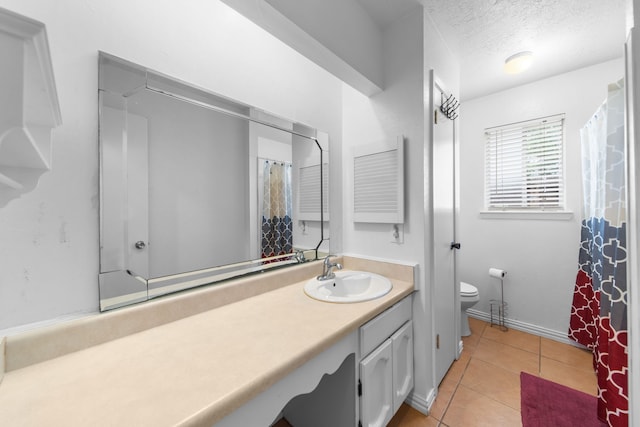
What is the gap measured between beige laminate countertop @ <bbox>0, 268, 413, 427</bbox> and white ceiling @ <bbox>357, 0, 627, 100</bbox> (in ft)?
5.75

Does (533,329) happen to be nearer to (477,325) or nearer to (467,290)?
(477,325)

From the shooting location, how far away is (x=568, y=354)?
1.96m

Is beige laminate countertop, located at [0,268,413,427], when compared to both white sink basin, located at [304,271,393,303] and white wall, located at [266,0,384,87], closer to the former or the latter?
white sink basin, located at [304,271,393,303]

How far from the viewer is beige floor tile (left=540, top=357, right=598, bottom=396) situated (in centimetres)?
162

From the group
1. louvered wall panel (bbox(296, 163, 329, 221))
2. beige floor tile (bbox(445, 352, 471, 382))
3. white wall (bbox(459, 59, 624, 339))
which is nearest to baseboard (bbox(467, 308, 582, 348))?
white wall (bbox(459, 59, 624, 339))

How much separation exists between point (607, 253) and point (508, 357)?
1084 mm

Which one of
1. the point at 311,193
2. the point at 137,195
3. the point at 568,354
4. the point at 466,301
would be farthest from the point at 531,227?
the point at 137,195

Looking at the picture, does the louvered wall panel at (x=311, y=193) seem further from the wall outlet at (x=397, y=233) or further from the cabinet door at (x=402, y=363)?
the cabinet door at (x=402, y=363)

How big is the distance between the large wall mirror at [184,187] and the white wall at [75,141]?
Answer: 40 mm

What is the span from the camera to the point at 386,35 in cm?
158

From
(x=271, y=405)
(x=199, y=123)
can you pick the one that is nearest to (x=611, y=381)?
(x=271, y=405)

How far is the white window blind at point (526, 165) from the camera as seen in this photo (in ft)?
7.16

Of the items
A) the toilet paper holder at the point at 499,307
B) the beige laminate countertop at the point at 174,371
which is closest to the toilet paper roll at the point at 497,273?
the toilet paper holder at the point at 499,307

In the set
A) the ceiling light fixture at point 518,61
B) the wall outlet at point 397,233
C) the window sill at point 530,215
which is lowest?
the wall outlet at point 397,233
